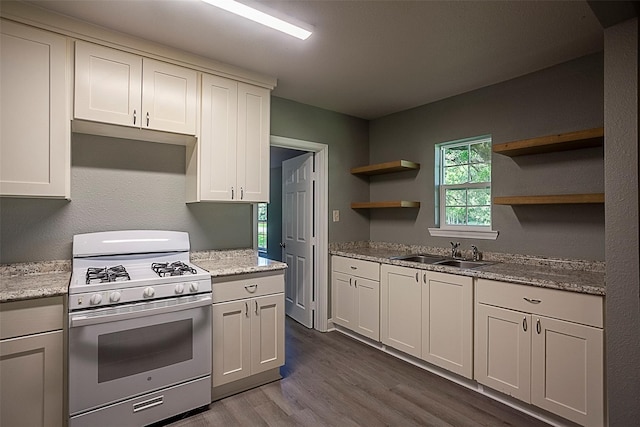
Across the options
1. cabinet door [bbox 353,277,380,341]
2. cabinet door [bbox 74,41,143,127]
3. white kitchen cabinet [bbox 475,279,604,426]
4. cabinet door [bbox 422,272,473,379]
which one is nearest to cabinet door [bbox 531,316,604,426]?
white kitchen cabinet [bbox 475,279,604,426]

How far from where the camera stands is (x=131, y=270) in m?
2.29

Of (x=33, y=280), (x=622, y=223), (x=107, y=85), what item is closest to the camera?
(x=622, y=223)

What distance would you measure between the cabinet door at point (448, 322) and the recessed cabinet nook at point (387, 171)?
3.08 feet

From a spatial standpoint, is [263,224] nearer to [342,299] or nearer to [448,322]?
[342,299]

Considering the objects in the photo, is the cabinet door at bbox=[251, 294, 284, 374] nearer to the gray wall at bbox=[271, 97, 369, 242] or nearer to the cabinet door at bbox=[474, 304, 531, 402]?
the gray wall at bbox=[271, 97, 369, 242]

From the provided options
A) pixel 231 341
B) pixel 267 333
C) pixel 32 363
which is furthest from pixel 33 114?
pixel 267 333

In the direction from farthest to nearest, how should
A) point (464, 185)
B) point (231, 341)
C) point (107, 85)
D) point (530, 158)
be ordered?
point (464, 185)
point (530, 158)
point (231, 341)
point (107, 85)

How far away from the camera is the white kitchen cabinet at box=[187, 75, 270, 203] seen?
256cm

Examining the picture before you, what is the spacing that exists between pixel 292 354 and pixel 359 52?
2665mm

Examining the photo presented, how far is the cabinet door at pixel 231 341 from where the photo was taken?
232 cm

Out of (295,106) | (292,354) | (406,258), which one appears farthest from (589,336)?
(295,106)

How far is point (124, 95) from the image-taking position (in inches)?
87.7

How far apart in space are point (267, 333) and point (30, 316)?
144cm

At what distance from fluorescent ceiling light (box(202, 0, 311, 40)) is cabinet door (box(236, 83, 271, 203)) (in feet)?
2.52
